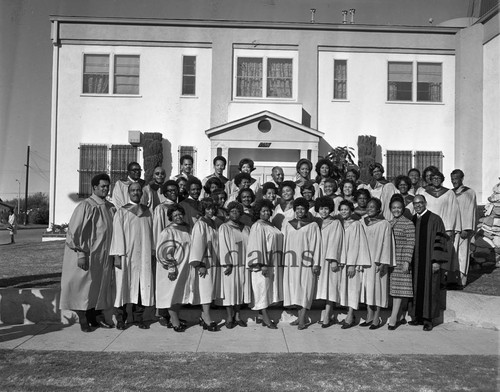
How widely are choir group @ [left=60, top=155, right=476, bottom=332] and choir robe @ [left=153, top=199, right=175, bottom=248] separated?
0.6 inches

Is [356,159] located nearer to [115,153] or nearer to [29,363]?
[115,153]

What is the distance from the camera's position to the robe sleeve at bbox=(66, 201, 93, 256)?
7.27 meters

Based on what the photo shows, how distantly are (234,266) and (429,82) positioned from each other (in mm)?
15908

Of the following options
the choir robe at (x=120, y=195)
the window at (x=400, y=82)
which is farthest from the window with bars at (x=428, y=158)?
the choir robe at (x=120, y=195)

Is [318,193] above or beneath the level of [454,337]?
above

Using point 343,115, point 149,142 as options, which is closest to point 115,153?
point 149,142

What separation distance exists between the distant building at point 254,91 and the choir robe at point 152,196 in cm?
1136

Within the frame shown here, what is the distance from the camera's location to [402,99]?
20766 mm

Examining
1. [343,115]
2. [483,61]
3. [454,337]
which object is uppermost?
[483,61]

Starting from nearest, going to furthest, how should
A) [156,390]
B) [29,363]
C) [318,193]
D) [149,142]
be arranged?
[156,390] < [29,363] < [318,193] < [149,142]

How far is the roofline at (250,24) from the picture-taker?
66.1 ft

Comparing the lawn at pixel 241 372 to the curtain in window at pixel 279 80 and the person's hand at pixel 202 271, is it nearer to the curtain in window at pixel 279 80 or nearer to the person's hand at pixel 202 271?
the person's hand at pixel 202 271

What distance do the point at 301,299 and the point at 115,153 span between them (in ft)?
46.4

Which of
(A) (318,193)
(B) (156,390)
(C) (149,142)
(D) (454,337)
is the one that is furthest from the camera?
(C) (149,142)
